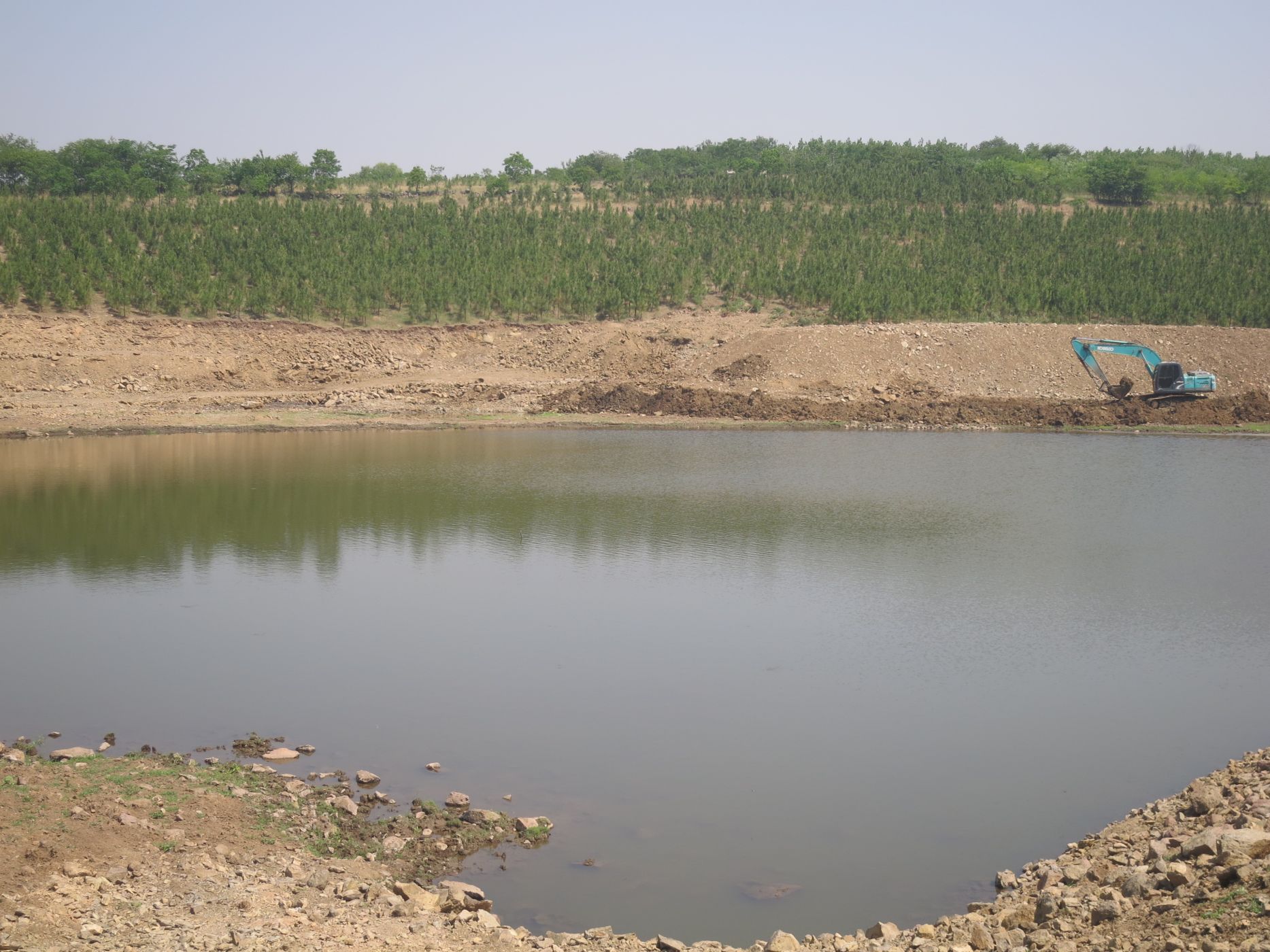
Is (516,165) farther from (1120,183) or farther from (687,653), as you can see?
(687,653)

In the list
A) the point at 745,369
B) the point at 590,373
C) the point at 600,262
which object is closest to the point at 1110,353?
the point at 745,369

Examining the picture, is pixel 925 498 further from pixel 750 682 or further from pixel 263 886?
Answer: pixel 263 886

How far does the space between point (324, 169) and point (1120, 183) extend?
140 ft

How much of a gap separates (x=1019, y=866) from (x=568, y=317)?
118 ft

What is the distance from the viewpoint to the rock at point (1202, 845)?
661 cm

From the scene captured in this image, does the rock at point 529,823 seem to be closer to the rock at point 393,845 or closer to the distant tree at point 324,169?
the rock at point 393,845

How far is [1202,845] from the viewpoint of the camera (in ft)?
21.8

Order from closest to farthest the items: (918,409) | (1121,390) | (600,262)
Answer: (918,409) → (1121,390) → (600,262)

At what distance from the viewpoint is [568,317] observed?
1678 inches

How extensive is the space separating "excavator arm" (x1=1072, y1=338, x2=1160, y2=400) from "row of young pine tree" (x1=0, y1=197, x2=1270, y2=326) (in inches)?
316

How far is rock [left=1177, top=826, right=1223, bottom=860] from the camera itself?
661cm

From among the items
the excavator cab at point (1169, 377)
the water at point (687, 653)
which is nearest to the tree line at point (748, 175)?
the excavator cab at point (1169, 377)

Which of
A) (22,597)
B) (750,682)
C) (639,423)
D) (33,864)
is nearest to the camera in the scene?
(33,864)

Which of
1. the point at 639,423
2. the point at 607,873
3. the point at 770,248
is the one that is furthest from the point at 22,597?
the point at 770,248
